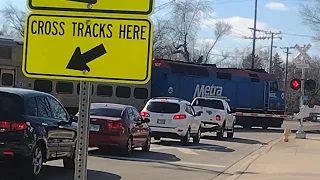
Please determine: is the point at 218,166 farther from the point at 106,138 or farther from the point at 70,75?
the point at 70,75

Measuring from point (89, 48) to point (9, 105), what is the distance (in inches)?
326

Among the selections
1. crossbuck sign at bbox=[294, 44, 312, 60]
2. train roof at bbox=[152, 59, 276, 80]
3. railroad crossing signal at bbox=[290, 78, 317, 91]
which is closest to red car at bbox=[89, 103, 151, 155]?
railroad crossing signal at bbox=[290, 78, 317, 91]

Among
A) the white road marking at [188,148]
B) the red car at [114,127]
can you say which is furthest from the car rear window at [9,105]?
the white road marking at [188,148]

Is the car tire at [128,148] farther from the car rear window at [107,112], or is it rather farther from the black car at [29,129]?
the black car at [29,129]

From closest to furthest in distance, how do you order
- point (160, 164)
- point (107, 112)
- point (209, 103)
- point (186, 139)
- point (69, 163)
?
point (69, 163)
point (160, 164)
point (107, 112)
point (186, 139)
point (209, 103)

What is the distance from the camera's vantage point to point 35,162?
11.3m

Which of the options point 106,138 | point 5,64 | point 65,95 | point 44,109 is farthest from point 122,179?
point 65,95

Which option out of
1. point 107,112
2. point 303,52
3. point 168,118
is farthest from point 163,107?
point 303,52

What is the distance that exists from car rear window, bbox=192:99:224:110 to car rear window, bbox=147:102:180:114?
5959 mm

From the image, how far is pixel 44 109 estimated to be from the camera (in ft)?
39.1

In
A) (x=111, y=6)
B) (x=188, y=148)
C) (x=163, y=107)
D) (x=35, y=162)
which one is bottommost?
(x=188, y=148)

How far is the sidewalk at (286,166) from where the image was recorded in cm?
1414

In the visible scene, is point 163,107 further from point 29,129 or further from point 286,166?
point 29,129

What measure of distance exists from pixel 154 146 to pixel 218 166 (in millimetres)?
5671
